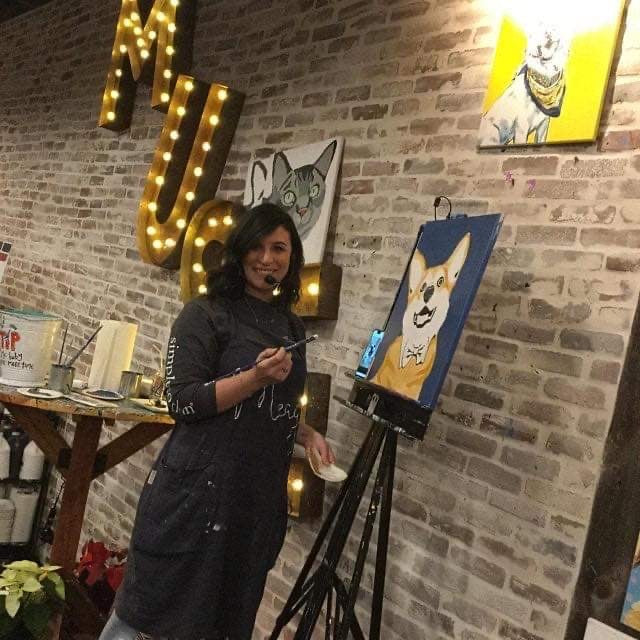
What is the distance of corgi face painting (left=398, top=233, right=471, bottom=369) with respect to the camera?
2.05 meters

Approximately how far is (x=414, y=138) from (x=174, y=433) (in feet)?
4.69

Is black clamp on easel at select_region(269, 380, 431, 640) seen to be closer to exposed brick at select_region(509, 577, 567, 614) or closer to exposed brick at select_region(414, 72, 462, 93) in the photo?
exposed brick at select_region(509, 577, 567, 614)

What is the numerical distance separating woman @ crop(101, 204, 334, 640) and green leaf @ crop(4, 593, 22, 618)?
1.76 ft

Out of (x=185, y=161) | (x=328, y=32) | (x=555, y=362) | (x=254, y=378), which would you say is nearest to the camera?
(x=254, y=378)

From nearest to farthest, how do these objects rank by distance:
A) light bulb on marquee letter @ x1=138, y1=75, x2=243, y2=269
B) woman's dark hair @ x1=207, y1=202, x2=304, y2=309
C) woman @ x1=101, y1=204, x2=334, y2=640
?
woman @ x1=101, y1=204, x2=334, y2=640 < woman's dark hair @ x1=207, y1=202, x2=304, y2=309 < light bulb on marquee letter @ x1=138, y1=75, x2=243, y2=269

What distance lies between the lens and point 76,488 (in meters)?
2.69

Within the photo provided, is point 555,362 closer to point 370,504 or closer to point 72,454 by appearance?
point 370,504

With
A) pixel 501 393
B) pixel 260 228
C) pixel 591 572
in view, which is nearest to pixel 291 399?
pixel 260 228

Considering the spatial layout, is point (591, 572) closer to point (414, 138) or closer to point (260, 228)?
point (260, 228)

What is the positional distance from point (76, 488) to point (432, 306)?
5.10 ft

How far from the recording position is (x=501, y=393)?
220cm

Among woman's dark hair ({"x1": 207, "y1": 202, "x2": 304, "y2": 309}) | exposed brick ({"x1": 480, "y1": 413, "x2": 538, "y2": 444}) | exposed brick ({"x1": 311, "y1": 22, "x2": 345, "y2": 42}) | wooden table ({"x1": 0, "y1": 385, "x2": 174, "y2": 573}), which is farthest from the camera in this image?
exposed brick ({"x1": 311, "y1": 22, "x2": 345, "y2": 42})

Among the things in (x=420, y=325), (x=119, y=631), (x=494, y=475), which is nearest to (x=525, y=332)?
(x=420, y=325)

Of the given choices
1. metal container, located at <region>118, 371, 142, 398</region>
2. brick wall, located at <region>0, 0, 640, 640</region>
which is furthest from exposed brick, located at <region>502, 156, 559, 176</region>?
metal container, located at <region>118, 371, 142, 398</region>
